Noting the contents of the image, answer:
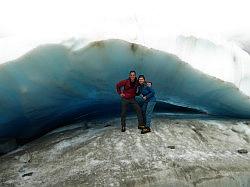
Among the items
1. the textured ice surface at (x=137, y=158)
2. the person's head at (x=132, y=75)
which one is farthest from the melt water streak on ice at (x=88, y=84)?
the textured ice surface at (x=137, y=158)

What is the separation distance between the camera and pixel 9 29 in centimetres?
502

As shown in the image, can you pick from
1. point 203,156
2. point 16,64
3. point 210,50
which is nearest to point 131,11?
point 210,50

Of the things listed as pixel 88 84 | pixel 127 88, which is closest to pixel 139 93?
pixel 127 88

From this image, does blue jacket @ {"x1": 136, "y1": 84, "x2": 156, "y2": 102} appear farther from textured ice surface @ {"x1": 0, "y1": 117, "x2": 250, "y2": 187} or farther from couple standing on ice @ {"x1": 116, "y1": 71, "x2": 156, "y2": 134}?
textured ice surface @ {"x1": 0, "y1": 117, "x2": 250, "y2": 187}

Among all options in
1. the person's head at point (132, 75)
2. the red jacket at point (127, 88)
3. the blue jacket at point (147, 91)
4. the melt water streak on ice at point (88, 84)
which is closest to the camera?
the melt water streak on ice at point (88, 84)

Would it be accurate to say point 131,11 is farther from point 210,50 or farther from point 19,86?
point 19,86

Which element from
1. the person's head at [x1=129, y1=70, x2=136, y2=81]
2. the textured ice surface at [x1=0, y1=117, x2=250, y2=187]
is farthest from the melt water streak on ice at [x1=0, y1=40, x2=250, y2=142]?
the textured ice surface at [x1=0, y1=117, x2=250, y2=187]

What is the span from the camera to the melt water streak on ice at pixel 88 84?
4.20 meters

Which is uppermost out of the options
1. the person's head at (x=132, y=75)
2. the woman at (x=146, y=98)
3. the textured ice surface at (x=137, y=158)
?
the person's head at (x=132, y=75)

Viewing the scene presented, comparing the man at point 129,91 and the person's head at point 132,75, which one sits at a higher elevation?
the person's head at point 132,75

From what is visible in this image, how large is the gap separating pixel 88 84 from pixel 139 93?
0.53 metres

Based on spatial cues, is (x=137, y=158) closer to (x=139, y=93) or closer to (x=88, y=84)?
(x=139, y=93)

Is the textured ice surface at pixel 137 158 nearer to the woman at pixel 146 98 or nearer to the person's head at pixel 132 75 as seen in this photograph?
the woman at pixel 146 98

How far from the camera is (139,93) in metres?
4.78
